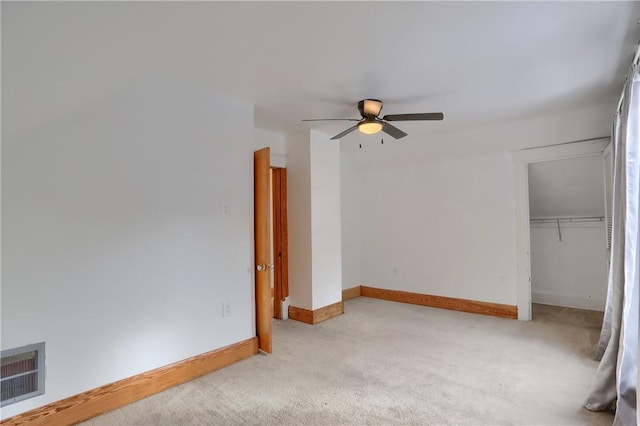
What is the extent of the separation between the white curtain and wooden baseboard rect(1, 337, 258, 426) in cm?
279

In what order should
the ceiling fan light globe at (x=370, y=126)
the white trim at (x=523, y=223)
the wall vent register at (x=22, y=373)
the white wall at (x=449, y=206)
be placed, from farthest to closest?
the white trim at (x=523, y=223)
the white wall at (x=449, y=206)
the ceiling fan light globe at (x=370, y=126)
the wall vent register at (x=22, y=373)

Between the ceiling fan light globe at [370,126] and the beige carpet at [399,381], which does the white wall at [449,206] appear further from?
the ceiling fan light globe at [370,126]

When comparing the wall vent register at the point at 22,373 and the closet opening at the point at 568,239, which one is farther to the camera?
the closet opening at the point at 568,239

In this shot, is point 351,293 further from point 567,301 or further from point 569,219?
point 569,219

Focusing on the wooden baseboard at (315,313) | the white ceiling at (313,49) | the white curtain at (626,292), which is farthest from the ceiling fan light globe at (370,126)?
the wooden baseboard at (315,313)

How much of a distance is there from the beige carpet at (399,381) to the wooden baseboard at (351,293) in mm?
1468

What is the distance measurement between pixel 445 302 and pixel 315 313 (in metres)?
2.06

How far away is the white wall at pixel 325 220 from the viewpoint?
4.34m

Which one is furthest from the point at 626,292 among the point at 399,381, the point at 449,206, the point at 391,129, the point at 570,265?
the point at 570,265

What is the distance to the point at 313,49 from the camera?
2.30 m

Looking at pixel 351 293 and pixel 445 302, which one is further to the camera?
pixel 351 293

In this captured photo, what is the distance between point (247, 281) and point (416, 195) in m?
3.19

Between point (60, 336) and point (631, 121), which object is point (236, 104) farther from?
point (631, 121)

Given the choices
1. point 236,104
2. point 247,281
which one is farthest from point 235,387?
point 236,104
